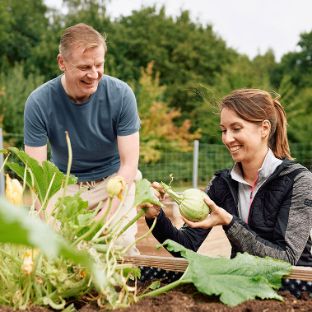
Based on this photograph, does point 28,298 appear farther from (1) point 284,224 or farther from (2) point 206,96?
(2) point 206,96

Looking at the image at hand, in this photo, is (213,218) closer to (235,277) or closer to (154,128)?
(235,277)

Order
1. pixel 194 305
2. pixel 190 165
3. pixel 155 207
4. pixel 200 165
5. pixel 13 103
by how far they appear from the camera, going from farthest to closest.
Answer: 1. pixel 13 103
2. pixel 190 165
3. pixel 200 165
4. pixel 155 207
5. pixel 194 305

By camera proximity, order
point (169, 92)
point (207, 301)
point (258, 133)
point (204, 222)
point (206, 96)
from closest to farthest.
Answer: point (207, 301), point (204, 222), point (258, 133), point (206, 96), point (169, 92)

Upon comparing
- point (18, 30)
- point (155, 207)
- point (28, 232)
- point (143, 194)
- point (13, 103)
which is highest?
point (18, 30)

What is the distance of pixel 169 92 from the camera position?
810 inches

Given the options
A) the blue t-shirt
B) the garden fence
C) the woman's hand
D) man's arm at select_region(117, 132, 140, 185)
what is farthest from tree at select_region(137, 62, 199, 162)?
the woman's hand

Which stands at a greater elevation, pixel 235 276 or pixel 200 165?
pixel 235 276

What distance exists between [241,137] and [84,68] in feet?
3.12

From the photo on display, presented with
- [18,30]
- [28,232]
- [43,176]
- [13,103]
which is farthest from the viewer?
[18,30]

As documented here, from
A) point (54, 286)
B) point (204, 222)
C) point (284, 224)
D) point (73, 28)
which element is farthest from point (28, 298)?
point (73, 28)

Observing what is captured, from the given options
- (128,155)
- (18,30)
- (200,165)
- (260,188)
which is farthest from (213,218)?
(18,30)

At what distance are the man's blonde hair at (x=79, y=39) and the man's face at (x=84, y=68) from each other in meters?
0.02

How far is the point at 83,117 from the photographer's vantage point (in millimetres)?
3207

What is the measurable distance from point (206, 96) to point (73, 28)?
76 cm
